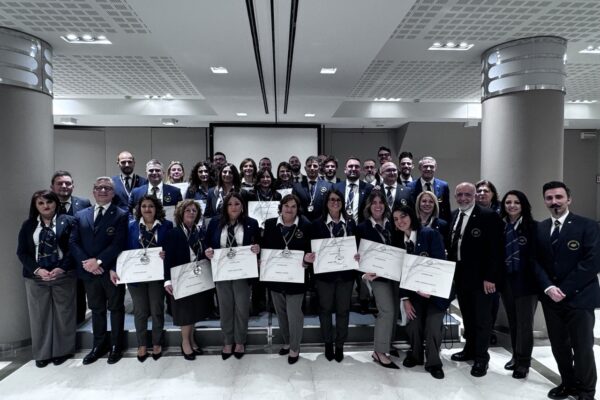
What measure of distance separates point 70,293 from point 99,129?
27.5 feet

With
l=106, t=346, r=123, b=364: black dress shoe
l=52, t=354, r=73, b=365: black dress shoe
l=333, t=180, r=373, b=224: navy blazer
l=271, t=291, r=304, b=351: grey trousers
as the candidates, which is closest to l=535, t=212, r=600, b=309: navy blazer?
l=333, t=180, r=373, b=224: navy blazer

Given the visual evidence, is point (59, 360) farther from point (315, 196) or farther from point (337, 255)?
point (315, 196)

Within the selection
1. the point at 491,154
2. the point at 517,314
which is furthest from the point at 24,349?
the point at 491,154

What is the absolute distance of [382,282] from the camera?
373 centimetres

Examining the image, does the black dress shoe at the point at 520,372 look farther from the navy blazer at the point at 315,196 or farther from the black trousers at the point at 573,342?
the navy blazer at the point at 315,196

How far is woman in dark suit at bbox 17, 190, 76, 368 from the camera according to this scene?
379cm

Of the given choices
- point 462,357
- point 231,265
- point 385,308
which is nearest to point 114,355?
point 231,265

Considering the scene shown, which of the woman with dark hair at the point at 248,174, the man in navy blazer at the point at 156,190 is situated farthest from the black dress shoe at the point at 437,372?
the man in navy blazer at the point at 156,190

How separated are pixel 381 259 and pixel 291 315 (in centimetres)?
105

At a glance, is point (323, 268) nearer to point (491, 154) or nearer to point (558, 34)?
point (491, 154)

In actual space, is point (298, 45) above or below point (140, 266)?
above

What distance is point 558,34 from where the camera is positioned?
4367mm

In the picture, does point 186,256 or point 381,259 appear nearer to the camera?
point 381,259

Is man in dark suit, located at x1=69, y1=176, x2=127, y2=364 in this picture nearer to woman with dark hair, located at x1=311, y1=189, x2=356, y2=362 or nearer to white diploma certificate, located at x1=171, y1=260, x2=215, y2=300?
white diploma certificate, located at x1=171, y1=260, x2=215, y2=300
